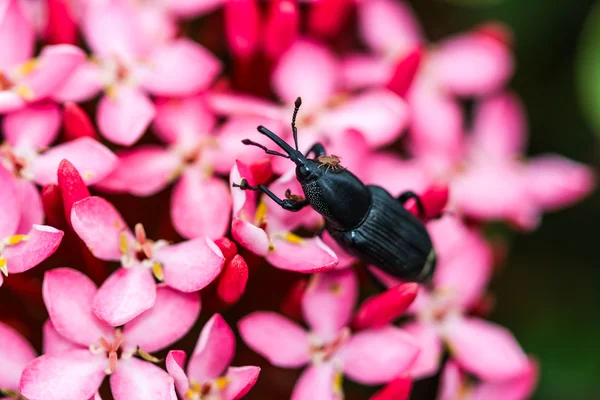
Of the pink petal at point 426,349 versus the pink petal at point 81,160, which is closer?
the pink petal at point 81,160

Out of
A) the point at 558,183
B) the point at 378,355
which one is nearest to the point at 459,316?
the point at 378,355

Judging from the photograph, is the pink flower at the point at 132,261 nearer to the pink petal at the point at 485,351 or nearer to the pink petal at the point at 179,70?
the pink petal at the point at 179,70

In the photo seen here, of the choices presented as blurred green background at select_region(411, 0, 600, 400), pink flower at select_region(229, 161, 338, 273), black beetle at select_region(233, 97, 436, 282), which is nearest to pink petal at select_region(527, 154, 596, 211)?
blurred green background at select_region(411, 0, 600, 400)

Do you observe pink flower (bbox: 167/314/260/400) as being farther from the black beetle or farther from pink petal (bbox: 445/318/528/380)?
pink petal (bbox: 445/318/528/380)

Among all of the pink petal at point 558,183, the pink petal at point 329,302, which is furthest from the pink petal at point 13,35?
the pink petal at point 558,183

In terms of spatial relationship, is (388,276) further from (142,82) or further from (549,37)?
(549,37)

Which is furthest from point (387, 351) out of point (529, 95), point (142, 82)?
point (529, 95)
